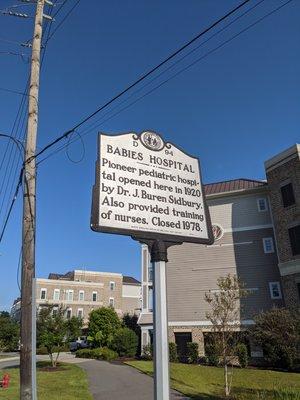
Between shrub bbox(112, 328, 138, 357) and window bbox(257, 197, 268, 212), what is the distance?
53.8 ft

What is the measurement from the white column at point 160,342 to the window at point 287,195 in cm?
2800

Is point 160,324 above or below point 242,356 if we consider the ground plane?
above

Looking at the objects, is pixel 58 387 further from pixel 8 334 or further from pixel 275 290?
pixel 8 334

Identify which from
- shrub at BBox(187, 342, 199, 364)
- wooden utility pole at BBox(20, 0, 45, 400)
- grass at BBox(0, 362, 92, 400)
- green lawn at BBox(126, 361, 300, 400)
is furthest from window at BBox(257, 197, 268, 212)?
wooden utility pole at BBox(20, 0, 45, 400)

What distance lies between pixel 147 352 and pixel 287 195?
17.8 metres

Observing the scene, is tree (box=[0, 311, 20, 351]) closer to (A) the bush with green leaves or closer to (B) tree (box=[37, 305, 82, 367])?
(A) the bush with green leaves

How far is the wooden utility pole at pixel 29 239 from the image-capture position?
9.11m

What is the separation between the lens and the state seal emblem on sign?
6.00 meters

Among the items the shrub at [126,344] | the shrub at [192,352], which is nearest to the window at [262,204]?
the shrub at [192,352]

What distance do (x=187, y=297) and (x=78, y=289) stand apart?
43635 mm

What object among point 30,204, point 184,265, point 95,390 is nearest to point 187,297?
point 184,265

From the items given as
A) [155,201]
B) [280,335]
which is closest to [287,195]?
[280,335]

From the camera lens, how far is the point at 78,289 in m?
76.1

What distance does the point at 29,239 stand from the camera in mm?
10125
